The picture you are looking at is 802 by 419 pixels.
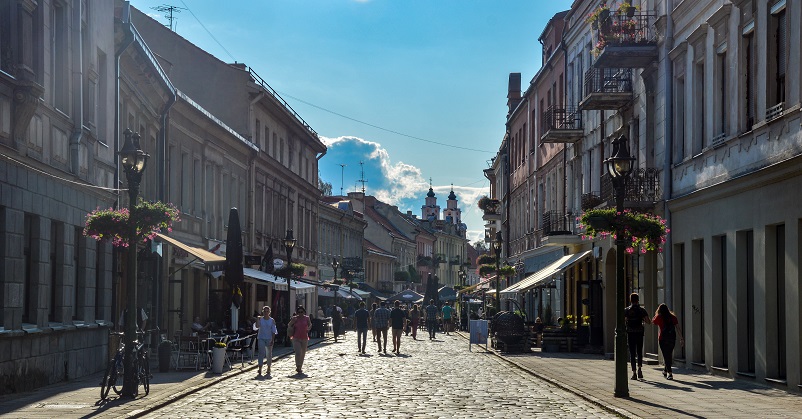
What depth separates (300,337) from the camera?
24.8 m

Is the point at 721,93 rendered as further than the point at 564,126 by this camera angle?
No

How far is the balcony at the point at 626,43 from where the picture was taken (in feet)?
89.2

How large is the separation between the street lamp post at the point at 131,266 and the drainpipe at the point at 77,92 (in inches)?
190

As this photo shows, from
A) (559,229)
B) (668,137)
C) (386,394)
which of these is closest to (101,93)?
(386,394)

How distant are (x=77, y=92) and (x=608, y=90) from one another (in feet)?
47.2

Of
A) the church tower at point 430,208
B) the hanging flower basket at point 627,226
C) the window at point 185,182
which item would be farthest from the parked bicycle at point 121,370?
the church tower at point 430,208

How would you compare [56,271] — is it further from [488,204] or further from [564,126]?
[488,204]

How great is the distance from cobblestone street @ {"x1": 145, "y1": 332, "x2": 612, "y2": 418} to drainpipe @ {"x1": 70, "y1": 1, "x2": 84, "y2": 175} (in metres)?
5.23

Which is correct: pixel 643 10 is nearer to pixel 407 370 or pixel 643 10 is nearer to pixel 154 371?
pixel 407 370

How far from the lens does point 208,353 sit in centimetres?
2508

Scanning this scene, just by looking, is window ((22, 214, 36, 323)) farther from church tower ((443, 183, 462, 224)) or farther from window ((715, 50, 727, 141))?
church tower ((443, 183, 462, 224))

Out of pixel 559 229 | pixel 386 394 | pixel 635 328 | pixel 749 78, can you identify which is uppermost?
pixel 749 78

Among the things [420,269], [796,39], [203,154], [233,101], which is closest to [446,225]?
[420,269]

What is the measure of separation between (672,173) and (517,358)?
6.92 meters
